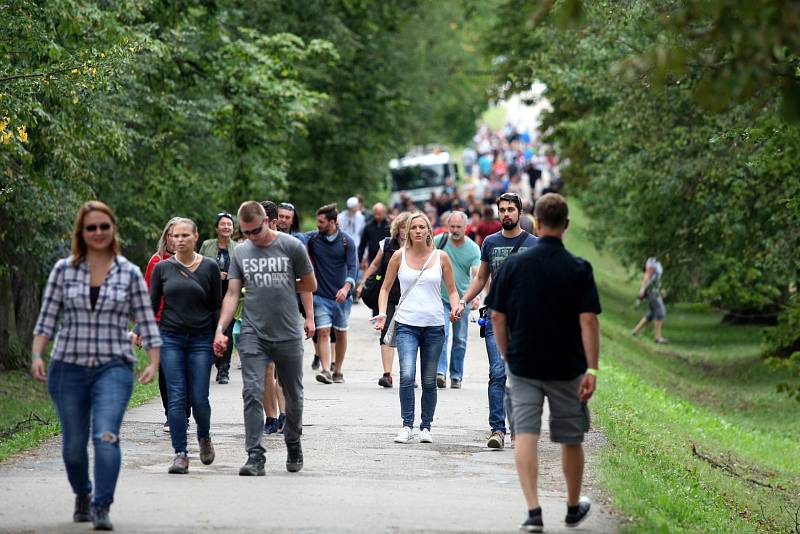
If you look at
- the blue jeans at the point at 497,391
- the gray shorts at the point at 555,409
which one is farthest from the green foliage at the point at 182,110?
the gray shorts at the point at 555,409

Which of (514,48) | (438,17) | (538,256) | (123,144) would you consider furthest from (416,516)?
(438,17)

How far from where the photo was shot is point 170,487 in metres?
9.20

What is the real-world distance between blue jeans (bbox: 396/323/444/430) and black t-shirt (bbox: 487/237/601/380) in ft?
12.6

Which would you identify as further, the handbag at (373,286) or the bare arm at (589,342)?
the handbag at (373,286)

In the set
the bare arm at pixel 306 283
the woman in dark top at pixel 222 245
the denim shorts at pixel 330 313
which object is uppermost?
the woman in dark top at pixel 222 245

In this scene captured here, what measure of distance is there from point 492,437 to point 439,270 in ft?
4.75

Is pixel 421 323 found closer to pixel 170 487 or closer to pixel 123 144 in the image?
pixel 170 487

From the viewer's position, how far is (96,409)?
7.74 metres

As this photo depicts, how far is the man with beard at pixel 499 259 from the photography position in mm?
11297

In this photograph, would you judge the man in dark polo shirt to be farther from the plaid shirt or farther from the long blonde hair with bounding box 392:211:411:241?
the long blonde hair with bounding box 392:211:411:241

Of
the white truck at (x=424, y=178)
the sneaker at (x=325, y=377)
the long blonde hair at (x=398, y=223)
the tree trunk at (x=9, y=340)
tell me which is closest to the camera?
the long blonde hair at (x=398, y=223)

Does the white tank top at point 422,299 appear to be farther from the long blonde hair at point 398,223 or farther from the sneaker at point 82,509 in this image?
the sneaker at point 82,509

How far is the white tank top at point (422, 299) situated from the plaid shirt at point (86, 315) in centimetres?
421

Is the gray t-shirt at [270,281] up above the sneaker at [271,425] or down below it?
above
